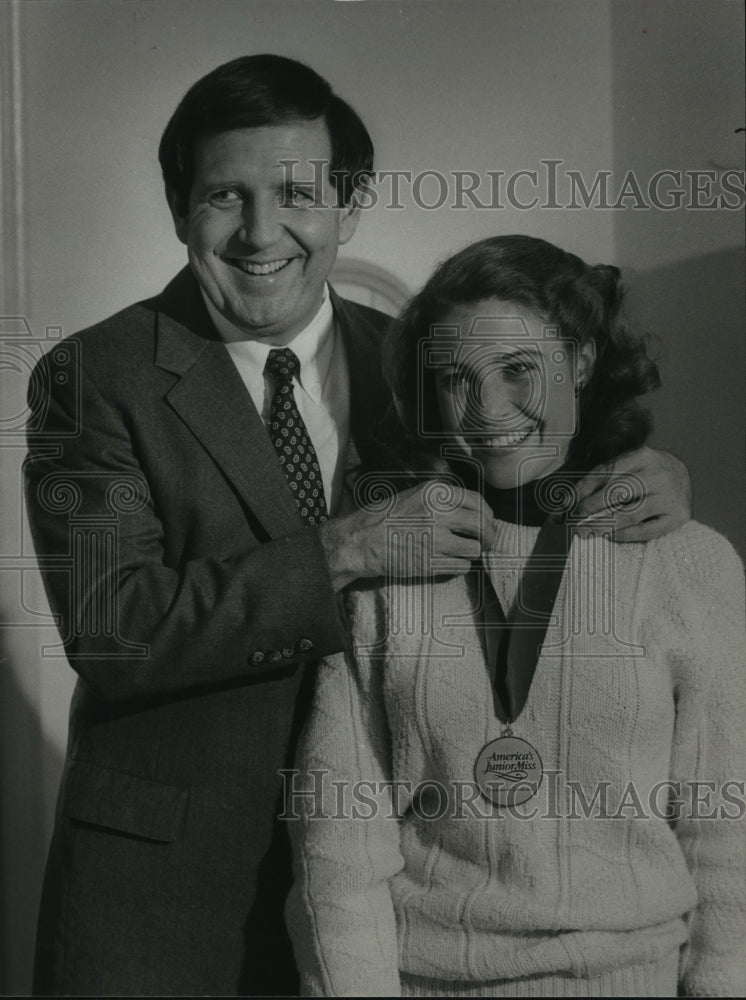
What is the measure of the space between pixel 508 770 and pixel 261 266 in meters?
0.67

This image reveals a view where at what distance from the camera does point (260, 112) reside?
125 cm

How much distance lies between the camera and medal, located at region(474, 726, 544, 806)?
3.95ft

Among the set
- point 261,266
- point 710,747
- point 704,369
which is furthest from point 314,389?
point 710,747

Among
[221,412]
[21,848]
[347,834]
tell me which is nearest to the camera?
[347,834]

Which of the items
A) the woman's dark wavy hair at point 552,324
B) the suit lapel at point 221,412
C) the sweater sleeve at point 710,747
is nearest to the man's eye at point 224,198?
the suit lapel at point 221,412

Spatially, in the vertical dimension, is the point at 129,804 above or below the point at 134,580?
below

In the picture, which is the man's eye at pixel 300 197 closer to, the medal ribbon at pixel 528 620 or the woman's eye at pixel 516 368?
the woman's eye at pixel 516 368

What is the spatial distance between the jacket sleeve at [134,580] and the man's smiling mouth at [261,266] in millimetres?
233

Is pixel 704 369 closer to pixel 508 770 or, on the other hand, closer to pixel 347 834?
pixel 508 770

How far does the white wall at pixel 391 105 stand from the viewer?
4.31 ft

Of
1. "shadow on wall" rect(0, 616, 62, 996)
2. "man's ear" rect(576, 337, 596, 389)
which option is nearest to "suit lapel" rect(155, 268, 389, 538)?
"man's ear" rect(576, 337, 596, 389)

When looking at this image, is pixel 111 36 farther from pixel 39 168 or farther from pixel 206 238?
pixel 206 238

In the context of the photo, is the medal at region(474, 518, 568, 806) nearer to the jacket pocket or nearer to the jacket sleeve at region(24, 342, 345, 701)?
the jacket sleeve at region(24, 342, 345, 701)

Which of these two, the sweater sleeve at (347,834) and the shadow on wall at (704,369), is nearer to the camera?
the sweater sleeve at (347,834)
